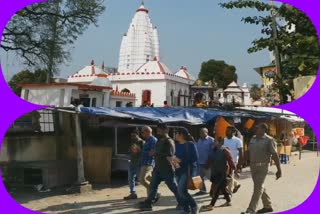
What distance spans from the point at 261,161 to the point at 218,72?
1.18 meters

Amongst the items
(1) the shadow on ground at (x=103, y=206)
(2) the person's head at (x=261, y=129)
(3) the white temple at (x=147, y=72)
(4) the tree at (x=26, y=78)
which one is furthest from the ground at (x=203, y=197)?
(4) the tree at (x=26, y=78)

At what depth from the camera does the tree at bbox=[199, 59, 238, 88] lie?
493 centimetres

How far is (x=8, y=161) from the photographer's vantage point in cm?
730

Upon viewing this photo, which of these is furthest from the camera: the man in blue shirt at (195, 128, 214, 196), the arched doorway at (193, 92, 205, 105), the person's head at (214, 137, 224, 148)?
the arched doorway at (193, 92, 205, 105)

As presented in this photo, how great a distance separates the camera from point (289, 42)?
5148 millimetres

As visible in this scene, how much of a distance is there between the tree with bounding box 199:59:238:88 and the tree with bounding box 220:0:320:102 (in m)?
0.34

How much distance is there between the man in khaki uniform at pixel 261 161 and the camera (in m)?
5.29

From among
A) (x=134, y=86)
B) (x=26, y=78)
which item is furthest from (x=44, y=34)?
(x=134, y=86)

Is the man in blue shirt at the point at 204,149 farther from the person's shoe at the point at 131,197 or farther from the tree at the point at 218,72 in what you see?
the tree at the point at 218,72

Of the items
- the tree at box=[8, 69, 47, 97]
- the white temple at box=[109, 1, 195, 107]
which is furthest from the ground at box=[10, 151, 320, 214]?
the tree at box=[8, 69, 47, 97]

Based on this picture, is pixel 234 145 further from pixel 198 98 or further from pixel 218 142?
pixel 198 98

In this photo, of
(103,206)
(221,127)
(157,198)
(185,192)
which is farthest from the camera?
(221,127)

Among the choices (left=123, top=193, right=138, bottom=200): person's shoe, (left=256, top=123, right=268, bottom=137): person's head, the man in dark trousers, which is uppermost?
(left=256, top=123, right=268, bottom=137): person's head

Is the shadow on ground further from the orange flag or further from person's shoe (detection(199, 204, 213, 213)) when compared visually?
the orange flag
